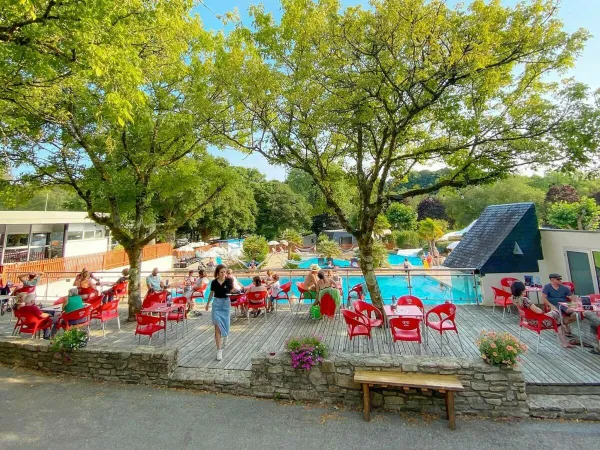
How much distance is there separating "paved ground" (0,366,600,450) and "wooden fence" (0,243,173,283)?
25.3 feet

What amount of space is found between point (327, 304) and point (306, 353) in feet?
10.7

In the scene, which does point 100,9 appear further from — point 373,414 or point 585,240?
point 585,240

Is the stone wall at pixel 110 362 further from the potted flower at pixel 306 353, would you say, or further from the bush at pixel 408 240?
the bush at pixel 408 240

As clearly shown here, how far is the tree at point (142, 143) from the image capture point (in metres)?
6.79

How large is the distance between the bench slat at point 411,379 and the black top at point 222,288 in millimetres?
2734

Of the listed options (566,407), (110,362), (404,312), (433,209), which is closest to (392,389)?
(404,312)

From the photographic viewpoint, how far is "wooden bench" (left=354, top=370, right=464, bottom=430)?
3.74 metres

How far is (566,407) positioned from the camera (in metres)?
3.87

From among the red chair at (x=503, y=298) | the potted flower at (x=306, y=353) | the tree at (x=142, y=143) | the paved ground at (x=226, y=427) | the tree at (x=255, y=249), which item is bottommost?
the paved ground at (x=226, y=427)

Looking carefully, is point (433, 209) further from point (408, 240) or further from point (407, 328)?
point (407, 328)

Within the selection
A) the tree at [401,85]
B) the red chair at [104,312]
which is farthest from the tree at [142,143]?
the red chair at [104,312]

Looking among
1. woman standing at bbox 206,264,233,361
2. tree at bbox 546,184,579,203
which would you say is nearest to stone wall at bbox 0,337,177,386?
woman standing at bbox 206,264,233,361

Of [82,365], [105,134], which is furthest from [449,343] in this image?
[105,134]

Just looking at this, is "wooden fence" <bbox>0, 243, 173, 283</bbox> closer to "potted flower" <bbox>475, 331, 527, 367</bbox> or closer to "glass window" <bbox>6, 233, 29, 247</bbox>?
"glass window" <bbox>6, 233, 29, 247</bbox>
